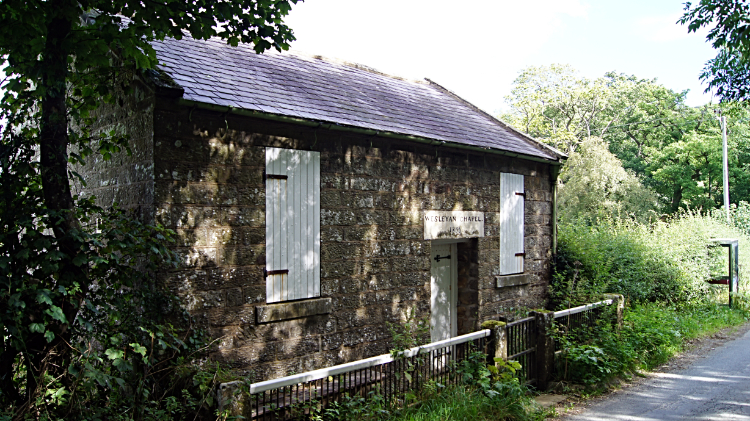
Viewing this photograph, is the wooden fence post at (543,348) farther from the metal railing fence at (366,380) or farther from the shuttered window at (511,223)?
the shuttered window at (511,223)

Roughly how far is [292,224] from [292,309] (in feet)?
3.48

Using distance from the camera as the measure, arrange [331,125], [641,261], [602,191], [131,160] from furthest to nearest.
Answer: [602,191], [641,261], [331,125], [131,160]

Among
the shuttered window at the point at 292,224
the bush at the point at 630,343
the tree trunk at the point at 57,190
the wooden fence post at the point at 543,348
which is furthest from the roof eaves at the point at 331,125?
the bush at the point at 630,343

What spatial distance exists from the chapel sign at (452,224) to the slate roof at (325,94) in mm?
1232

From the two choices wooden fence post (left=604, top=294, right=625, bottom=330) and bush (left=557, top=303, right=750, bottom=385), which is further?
wooden fence post (left=604, top=294, right=625, bottom=330)

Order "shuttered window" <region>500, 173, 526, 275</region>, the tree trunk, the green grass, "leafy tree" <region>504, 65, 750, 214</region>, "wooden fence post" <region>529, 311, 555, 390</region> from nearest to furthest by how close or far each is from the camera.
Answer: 1. the tree trunk
2. the green grass
3. "wooden fence post" <region>529, 311, 555, 390</region>
4. "shuttered window" <region>500, 173, 526, 275</region>
5. "leafy tree" <region>504, 65, 750, 214</region>

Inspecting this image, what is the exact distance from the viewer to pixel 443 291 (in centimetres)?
946

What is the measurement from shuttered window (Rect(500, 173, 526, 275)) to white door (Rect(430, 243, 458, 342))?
1045 mm

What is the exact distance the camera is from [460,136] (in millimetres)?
9227

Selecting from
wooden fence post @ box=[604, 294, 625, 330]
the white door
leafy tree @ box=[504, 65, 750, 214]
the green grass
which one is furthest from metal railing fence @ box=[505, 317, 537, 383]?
leafy tree @ box=[504, 65, 750, 214]

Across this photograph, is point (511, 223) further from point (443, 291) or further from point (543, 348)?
point (543, 348)

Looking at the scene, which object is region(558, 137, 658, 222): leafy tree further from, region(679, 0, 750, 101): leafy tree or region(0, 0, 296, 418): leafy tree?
region(0, 0, 296, 418): leafy tree

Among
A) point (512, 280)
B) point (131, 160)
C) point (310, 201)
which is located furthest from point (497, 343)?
point (131, 160)

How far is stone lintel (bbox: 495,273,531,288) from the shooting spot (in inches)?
384
